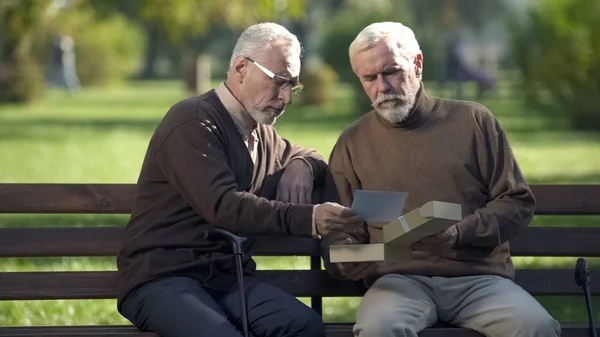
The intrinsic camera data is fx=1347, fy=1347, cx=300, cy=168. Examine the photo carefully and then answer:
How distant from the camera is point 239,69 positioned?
17.5ft

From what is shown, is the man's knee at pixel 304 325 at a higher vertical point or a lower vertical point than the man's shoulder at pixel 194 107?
lower

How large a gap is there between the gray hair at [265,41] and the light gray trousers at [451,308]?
3.23 feet

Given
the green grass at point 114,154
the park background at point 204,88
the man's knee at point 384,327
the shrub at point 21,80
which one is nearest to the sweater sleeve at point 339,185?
the man's knee at point 384,327

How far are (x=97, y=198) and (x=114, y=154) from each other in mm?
14142

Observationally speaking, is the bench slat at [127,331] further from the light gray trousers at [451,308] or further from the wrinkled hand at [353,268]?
the wrinkled hand at [353,268]

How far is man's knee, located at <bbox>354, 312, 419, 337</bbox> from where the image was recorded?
16.2ft

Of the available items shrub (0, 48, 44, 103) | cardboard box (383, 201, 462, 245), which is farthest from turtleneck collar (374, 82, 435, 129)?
shrub (0, 48, 44, 103)

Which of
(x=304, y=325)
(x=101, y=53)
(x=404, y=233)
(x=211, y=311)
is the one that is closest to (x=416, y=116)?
(x=404, y=233)

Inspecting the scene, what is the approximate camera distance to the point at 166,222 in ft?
17.0

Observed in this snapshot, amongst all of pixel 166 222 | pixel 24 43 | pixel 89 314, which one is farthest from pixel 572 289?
pixel 24 43

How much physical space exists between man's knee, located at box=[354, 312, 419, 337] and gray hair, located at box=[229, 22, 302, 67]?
1101 millimetres

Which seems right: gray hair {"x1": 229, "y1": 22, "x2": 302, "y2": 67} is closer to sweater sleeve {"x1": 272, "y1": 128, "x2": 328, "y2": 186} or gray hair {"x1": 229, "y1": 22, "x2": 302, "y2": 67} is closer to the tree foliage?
sweater sleeve {"x1": 272, "y1": 128, "x2": 328, "y2": 186}

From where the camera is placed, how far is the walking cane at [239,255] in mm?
5000

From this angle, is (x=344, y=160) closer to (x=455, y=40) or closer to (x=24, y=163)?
(x=24, y=163)
